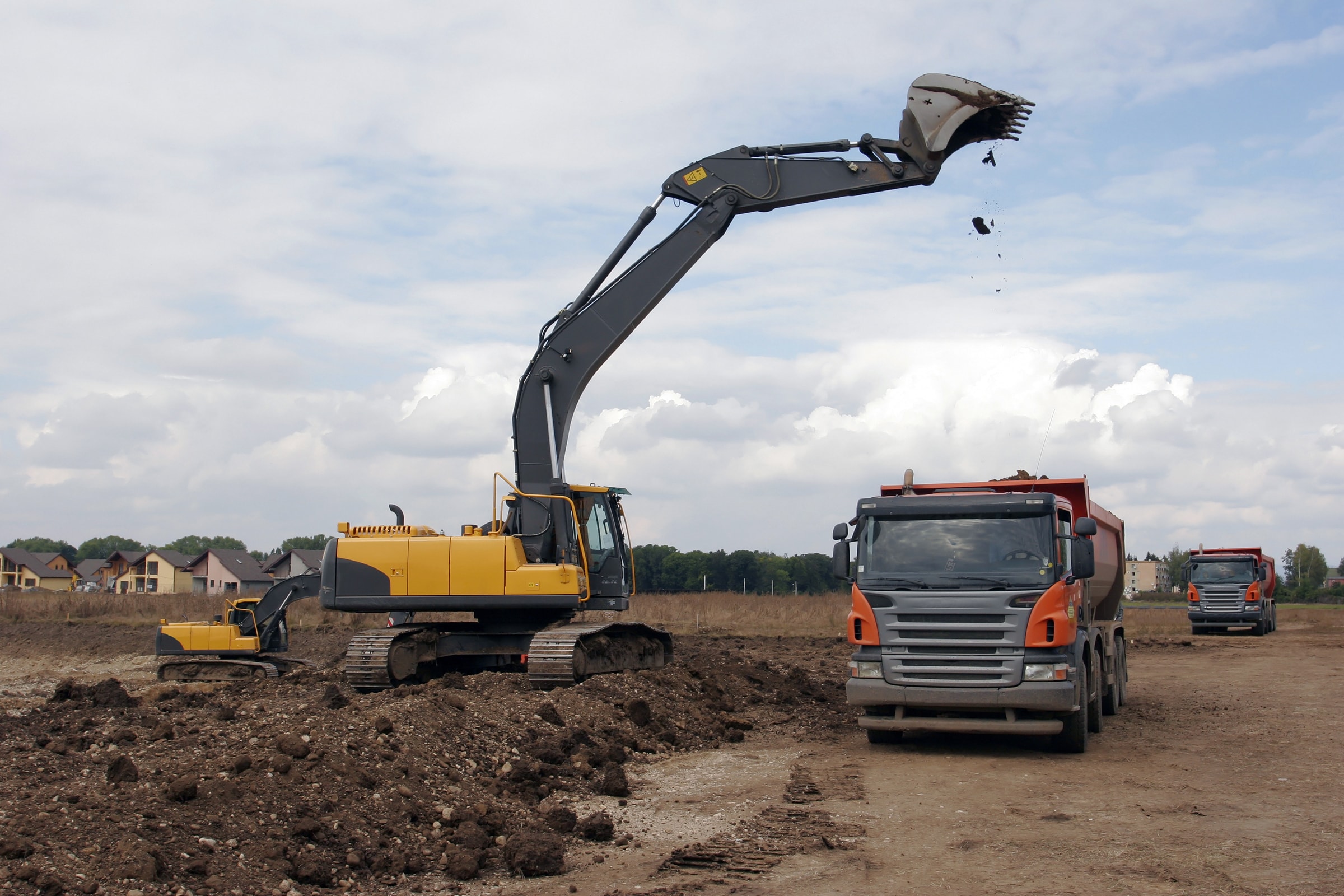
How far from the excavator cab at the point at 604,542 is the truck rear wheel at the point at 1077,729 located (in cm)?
656

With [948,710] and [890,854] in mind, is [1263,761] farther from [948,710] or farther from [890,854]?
[890,854]

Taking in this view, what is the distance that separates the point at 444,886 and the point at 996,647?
6166mm

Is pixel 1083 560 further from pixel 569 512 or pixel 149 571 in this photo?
pixel 149 571

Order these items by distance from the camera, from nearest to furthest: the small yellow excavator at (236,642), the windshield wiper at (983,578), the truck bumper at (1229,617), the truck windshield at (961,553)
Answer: the windshield wiper at (983,578)
the truck windshield at (961,553)
the small yellow excavator at (236,642)
the truck bumper at (1229,617)

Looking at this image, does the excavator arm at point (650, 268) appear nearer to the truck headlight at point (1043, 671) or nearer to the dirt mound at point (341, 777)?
the dirt mound at point (341, 777)

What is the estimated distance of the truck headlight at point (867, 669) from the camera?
37.8 ft

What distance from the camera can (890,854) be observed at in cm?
766

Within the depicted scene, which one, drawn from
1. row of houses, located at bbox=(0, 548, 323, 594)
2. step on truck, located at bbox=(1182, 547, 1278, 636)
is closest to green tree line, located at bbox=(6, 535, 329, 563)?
row of houses, located at bbox=(0, 548, 323, 594)

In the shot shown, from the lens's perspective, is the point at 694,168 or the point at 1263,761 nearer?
the point at 1263,761

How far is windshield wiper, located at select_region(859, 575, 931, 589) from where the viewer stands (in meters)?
11.5

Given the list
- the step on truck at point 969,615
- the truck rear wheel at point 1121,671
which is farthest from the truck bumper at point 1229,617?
the step on truck at point 969,615

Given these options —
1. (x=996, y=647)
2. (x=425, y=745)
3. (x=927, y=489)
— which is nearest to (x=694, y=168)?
(x=927, y=489)

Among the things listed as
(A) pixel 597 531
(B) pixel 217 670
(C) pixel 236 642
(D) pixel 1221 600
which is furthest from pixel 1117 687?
(D) pixel 1221 600

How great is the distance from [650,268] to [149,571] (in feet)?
369
